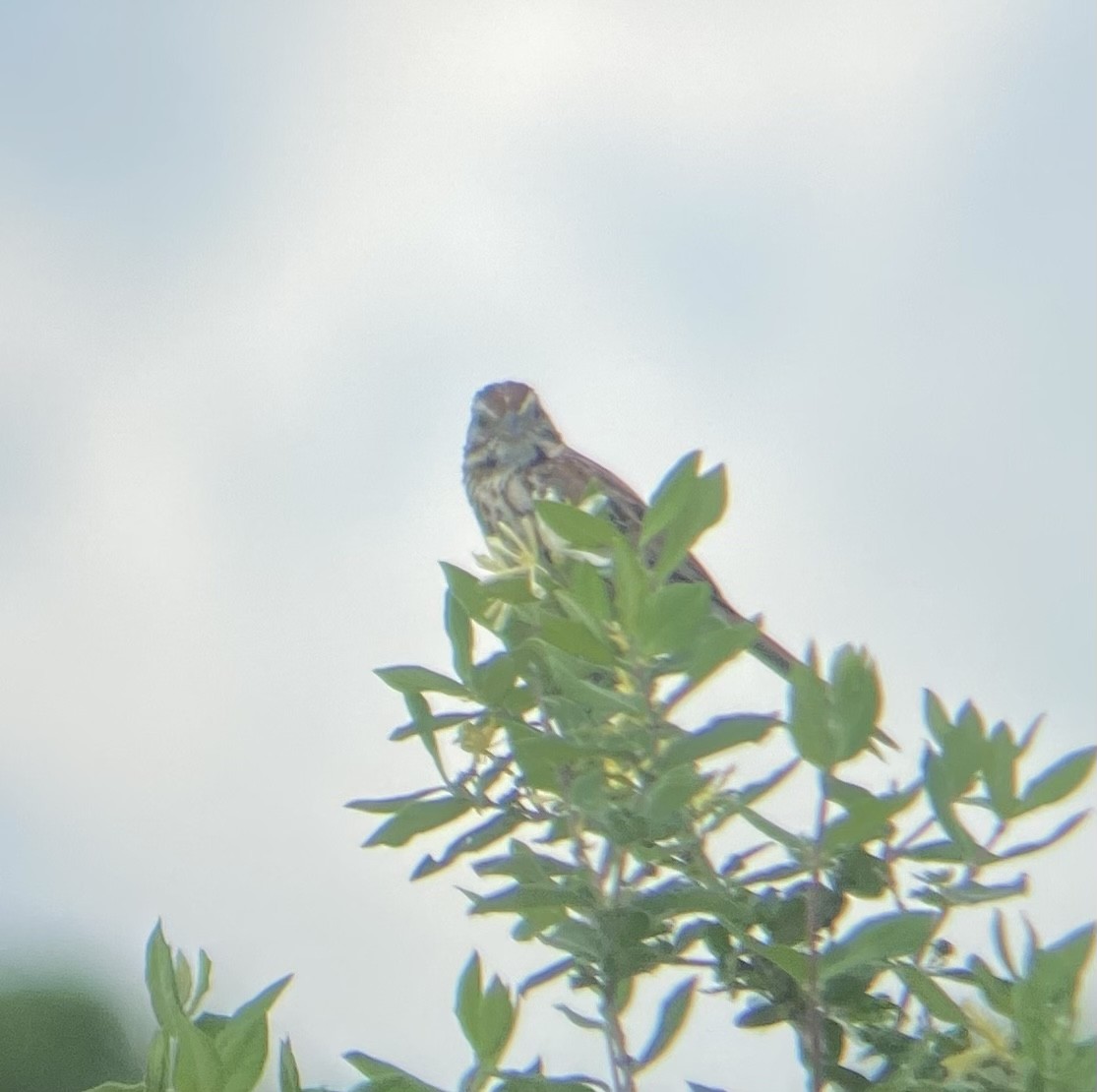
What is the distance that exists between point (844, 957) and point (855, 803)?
13 cm

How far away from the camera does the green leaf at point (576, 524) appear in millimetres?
1674

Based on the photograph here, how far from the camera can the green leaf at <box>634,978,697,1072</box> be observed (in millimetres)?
1658

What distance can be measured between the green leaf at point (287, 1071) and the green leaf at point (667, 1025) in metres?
0.33

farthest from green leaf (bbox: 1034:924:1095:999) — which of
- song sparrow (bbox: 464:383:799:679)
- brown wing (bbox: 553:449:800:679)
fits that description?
song sparrow (bbox: 464:383:799:679)

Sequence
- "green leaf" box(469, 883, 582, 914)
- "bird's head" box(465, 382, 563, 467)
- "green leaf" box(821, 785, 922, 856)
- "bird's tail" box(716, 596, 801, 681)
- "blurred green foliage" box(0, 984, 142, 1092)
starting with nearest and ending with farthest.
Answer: "green leaf" box(821, 785, 922, 856), "green leaf" box(469, 883, 582, 914), "bird's tail" box(716, 596, 801, 681), "bird's head" box(465, 382, 563, 467), "blurred green foliage" box(0, 984, 142, 1092)

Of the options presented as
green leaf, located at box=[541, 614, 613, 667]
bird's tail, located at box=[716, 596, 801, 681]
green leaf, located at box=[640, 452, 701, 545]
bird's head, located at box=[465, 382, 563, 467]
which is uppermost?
bird's head, located at box=[465, 382, 563, 467]

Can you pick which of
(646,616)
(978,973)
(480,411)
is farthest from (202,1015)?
(480,411)

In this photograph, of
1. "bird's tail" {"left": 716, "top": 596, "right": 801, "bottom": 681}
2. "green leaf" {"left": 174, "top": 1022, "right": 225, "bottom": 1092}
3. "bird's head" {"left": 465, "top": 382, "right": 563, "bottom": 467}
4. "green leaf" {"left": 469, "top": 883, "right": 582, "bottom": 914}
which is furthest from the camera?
"bird's head" {"left": 465, "top": 382, "right": 563, "bottom": 467}

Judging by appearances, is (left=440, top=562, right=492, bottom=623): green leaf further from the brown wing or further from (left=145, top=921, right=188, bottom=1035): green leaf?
Answer: the brown wing

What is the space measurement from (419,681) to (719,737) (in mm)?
350

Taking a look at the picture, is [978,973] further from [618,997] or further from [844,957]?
[618,997]

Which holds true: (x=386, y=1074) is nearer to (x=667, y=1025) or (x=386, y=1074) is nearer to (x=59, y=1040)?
(x=667, y=1025)

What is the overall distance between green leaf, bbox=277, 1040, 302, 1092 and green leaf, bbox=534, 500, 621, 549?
0.50 metres


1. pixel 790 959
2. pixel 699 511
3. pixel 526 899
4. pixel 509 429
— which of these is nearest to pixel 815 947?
pixel 790 959
